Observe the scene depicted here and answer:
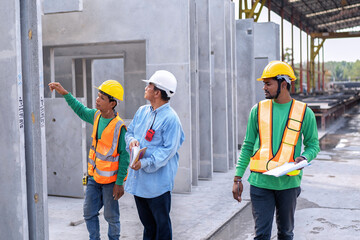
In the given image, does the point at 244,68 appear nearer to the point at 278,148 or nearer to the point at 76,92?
the point at 76,92

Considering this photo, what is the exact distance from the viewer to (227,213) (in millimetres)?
6086

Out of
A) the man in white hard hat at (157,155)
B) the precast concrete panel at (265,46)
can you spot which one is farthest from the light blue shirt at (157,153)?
the precast concrete panel at (265,46)

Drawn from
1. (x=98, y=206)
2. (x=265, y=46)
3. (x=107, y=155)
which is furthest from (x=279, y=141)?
(x=265, y=46)

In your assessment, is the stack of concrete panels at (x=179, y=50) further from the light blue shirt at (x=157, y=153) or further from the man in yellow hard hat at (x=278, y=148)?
the man in yellow hard hat at (x=278, y=148)

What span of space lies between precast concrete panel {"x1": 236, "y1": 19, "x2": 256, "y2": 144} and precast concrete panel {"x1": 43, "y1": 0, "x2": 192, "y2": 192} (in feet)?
16.4

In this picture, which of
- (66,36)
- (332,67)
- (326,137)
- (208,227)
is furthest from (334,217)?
(332,67)

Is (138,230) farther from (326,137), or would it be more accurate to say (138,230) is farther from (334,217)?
(326,137)

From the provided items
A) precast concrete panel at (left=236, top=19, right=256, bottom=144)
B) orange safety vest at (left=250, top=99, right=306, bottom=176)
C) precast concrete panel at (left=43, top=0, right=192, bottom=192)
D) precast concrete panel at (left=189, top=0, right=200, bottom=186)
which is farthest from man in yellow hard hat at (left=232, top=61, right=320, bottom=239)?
precast concrete panel at (left=236, top=19, right=256, bottom=144)

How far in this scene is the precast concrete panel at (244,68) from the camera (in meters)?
11.9

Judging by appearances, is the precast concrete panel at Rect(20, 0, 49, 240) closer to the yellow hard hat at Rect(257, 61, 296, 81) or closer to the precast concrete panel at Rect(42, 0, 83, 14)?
the yellow hard hat at Rect(257, 61, 296, 81)

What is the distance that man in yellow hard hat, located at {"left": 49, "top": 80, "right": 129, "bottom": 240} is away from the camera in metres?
4.06

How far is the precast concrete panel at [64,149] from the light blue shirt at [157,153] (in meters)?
3.50

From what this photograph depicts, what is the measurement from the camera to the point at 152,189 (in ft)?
11.5

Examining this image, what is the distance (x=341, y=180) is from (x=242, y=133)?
4.57m
